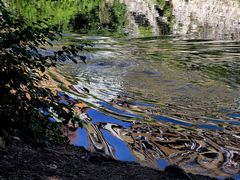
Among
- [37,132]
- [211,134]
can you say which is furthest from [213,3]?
[37,132]

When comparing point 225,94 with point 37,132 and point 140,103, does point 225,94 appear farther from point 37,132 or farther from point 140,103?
point 37,132

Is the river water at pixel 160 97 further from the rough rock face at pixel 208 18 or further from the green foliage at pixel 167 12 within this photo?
the green foliage at pixel 167 12

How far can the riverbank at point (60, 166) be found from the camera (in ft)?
19.7

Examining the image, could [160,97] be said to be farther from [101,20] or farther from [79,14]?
[79,14]

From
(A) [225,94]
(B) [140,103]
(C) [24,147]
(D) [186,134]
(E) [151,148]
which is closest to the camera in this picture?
(C) [24,147]

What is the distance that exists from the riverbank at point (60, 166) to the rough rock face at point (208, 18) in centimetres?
2452

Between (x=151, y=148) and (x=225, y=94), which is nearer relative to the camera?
(x=151, y=148)

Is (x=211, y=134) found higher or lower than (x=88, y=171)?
lower

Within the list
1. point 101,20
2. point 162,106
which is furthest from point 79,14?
point 162,106

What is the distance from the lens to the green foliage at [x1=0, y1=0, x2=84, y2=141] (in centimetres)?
612

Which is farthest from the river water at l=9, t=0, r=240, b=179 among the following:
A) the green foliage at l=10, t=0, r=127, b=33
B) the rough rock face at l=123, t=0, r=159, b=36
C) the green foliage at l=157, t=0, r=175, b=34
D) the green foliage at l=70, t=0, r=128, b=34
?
the rough rock face at l=123, t=0, r=159, b=36

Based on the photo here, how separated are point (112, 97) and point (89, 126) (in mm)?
3261

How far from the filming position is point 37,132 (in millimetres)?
7160

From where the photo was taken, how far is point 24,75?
20.4 feet
